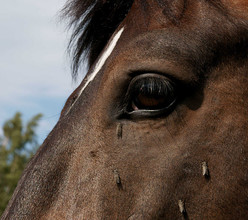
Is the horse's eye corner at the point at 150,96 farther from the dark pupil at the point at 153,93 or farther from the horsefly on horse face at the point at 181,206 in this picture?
the horsefly on horse face at the point at 181,206

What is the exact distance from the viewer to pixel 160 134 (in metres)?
2.34

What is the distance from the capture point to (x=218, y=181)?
227 centimetres

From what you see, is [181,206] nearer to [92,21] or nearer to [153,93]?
[153,93]

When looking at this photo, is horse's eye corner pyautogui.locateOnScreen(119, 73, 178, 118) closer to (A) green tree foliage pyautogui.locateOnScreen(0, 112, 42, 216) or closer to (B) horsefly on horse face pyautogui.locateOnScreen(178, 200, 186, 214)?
(B) horsefly on horse face pyautogui.locateOnScreen(178, 200, 186, 214)

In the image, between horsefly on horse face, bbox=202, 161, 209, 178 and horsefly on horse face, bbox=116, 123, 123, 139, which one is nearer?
horsefly on horse face, bbox=202, 161, 209, 178

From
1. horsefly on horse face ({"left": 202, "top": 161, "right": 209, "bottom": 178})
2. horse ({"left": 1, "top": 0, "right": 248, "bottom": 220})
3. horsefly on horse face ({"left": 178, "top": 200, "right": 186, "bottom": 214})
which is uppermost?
horse ({"left": 1, "top": 0, "right": 248, "bottom": 220})

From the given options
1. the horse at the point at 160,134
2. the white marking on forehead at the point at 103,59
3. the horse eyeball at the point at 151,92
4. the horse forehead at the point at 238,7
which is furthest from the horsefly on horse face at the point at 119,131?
the horse forehead at the point at 238,7

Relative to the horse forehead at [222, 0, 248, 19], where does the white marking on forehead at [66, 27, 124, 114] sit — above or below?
above

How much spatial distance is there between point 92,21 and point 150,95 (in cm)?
133

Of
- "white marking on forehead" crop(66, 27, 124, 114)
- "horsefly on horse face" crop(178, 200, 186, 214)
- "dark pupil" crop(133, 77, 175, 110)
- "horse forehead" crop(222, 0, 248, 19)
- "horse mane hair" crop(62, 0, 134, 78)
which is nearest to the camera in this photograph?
"horsefly on horse face" crop(178, 200, 186, 214)

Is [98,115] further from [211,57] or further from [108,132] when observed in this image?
[211,57]

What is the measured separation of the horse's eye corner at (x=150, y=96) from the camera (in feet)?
7.76

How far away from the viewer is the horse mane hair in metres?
3.38

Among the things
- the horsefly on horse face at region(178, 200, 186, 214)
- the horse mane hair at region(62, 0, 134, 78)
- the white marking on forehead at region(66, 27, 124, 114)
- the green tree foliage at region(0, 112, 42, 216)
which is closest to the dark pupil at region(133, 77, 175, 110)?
the white marking on forehead at region(66, 27, 124, 114)
